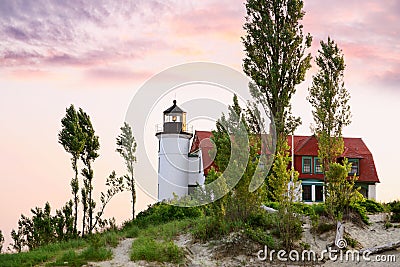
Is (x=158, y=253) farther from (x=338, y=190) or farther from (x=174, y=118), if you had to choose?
(x=174, y=118)

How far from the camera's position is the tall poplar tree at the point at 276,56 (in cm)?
2228

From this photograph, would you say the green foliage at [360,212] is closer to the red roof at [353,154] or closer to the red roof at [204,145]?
the red roof at [204,145]

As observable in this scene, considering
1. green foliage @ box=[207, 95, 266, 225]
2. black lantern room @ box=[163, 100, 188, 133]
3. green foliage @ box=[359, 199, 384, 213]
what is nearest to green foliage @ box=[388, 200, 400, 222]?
green foliage @ box=[359, 199, 384, 213]

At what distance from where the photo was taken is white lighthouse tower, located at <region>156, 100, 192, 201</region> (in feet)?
94.3

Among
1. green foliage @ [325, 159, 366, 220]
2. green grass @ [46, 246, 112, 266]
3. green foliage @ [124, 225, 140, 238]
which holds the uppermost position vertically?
green foliage @ [325, 159, 366, 220]

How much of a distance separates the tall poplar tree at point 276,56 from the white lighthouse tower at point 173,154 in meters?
6.93

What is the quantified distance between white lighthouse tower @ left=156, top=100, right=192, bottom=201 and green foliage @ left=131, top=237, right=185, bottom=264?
13.4 m

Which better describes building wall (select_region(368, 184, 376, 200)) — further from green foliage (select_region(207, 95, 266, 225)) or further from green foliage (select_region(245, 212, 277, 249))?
green foliage (select_region(207, 95, 266, 225))

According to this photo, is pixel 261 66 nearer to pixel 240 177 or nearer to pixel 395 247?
pixel 240 177

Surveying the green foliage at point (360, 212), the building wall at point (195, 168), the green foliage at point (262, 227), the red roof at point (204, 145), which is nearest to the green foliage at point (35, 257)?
the green foliage at point (262, 227)

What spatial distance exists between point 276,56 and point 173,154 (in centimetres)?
929

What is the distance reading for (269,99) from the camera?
22516mm

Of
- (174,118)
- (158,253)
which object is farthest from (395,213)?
(174,118)

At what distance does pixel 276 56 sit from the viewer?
22.7 metres
